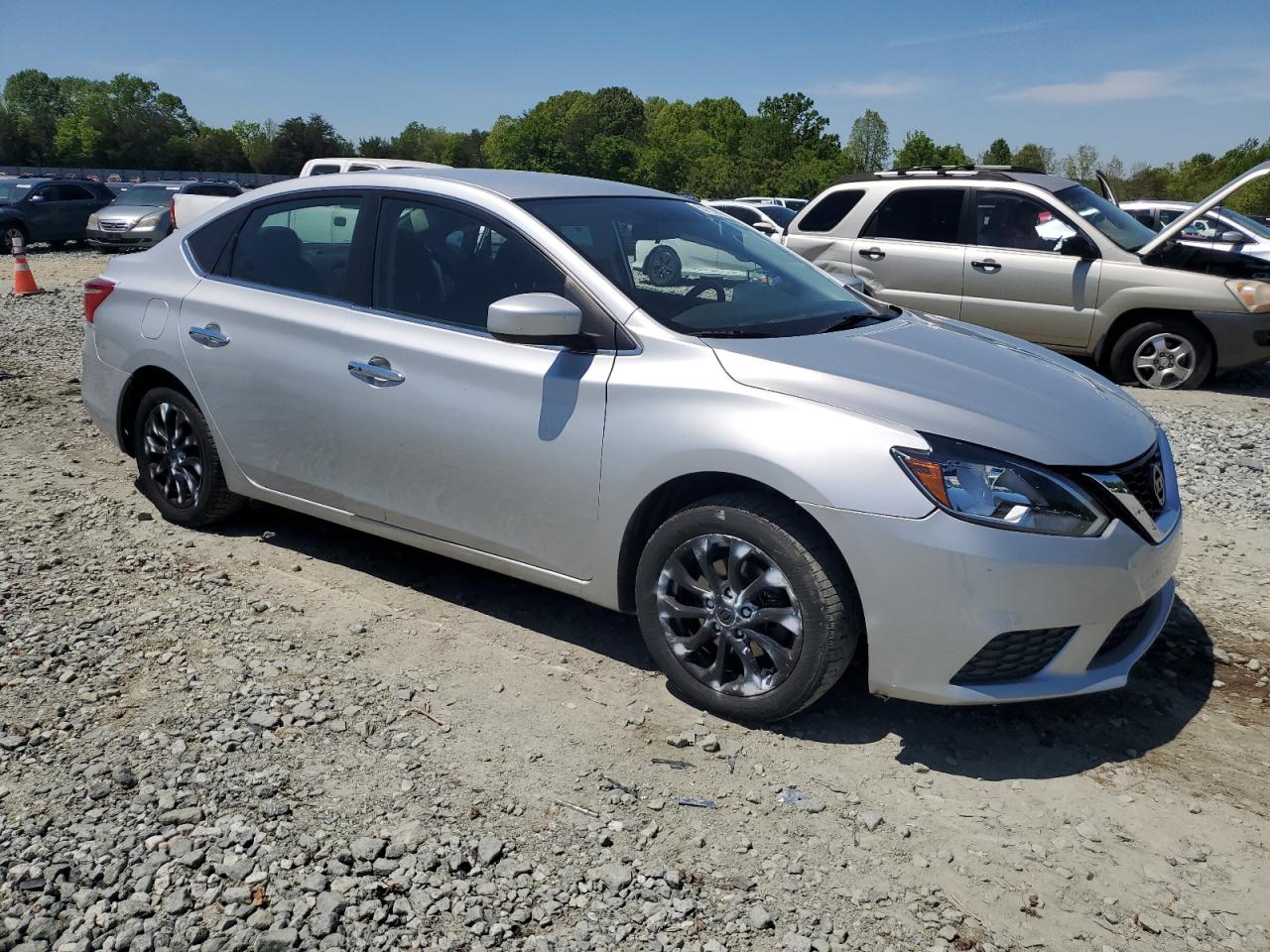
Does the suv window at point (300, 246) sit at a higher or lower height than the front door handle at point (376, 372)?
higher

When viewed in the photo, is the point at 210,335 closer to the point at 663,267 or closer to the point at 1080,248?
the point at 663,267

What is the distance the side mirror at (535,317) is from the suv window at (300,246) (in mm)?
1108

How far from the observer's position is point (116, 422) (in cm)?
532

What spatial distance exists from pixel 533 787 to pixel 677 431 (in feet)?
3.95

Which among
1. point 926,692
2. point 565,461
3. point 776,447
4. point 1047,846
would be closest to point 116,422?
point 565,461

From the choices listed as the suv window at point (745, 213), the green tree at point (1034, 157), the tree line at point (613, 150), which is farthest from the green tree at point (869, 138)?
the suv window at point (745, 213)

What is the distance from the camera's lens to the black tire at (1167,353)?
891 cm

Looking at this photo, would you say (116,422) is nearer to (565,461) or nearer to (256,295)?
(256,295)

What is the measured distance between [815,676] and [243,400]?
9.27 feet

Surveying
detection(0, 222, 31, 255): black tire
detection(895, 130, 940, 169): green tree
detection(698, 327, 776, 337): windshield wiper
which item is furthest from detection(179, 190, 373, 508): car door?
detection(895, 130, 940, 169): green tree

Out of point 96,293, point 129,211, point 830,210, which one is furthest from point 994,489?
point 129,211

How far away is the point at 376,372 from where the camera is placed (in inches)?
163

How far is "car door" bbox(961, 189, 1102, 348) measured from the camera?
923 centimetres

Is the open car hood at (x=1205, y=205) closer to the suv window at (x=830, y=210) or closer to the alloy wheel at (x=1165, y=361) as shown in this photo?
the alloy wheel at (x=1165, y=361)
